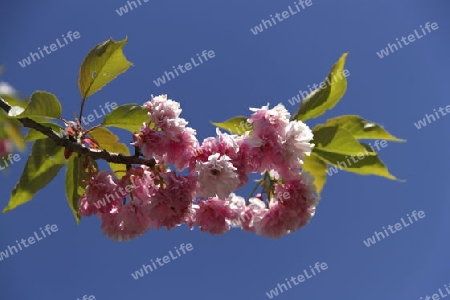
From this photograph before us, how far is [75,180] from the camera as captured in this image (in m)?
2.14

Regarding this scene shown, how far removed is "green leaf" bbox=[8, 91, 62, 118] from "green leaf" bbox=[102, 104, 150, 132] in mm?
215

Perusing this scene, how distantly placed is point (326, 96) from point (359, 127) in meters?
0.19

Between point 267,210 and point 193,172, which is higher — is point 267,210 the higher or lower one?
the lower one

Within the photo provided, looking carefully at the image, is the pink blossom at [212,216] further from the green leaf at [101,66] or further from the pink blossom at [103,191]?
the green leaf at [101,66]

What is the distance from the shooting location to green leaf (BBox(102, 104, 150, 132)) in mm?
1910

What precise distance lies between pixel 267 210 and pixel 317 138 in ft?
1.35

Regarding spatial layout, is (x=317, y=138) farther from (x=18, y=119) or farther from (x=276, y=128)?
(x=18, y=119)

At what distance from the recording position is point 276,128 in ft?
5.76

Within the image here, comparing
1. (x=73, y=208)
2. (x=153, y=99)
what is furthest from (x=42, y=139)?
(x=153, y=99)

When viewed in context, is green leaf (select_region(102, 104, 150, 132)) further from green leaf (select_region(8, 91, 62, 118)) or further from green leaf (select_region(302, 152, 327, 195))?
green leaf (select_region(302, 152, 327, 195))

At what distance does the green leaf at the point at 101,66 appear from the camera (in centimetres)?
196

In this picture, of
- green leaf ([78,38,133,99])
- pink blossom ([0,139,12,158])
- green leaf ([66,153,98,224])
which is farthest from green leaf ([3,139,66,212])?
green leaf ([78,38,133,99])

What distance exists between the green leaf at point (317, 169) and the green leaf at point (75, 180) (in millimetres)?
964

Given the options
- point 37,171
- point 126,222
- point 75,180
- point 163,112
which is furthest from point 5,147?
point 163,112
